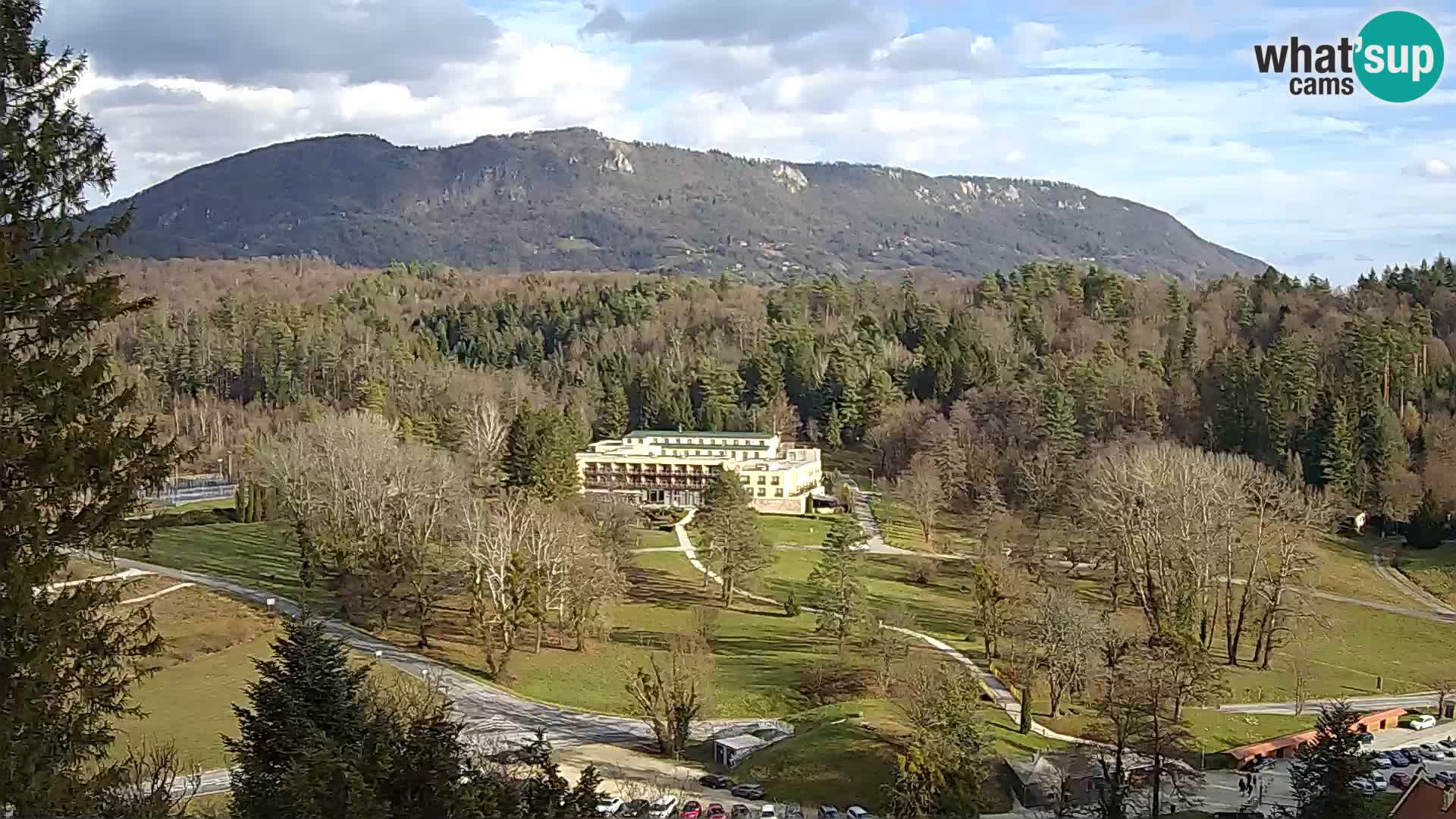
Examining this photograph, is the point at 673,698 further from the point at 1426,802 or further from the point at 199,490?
the point at 199,490

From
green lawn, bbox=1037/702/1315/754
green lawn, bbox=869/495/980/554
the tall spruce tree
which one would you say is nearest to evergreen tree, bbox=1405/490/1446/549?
green lawn, bbox=869/495/980/554

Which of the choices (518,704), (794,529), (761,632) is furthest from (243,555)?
(794,529)

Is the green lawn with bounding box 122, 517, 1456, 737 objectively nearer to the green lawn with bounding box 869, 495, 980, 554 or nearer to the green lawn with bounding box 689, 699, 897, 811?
the green lawn with bounding box 869, 495, 980, 554

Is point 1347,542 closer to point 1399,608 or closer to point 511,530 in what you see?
point 1399,608

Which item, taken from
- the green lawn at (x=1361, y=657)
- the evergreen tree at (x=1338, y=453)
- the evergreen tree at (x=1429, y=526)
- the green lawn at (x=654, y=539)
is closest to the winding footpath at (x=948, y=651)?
the green lawn at (x=654, y=539)

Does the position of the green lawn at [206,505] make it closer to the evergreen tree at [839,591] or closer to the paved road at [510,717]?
the paved road at [510,717]
